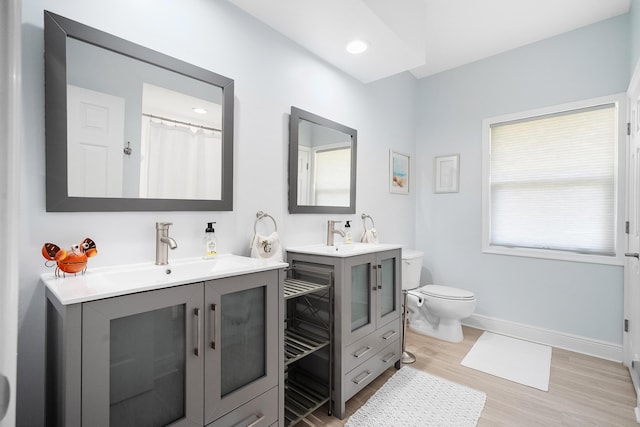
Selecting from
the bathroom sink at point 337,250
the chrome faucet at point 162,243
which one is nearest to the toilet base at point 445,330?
the bathroom sink at point 337,250

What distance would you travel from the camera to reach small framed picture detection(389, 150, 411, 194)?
10.2 ft

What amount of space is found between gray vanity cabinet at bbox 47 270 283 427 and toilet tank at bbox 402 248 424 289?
172cm

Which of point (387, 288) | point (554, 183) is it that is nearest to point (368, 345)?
point (387, 288)

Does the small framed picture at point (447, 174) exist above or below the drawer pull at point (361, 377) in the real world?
above

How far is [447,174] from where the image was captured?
132 inches

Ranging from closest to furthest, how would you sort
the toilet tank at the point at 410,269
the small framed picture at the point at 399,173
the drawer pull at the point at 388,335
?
the drawer pull at the point at 388,335 < the toilet tank at the point at 410,269 < the small framed picture at the point at 399,173

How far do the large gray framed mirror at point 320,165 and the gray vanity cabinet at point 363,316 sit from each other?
1.48 ft

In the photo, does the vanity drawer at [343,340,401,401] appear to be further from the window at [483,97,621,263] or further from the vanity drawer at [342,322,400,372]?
the window at [483,97,621,263]

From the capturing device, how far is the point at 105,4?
1.29 m

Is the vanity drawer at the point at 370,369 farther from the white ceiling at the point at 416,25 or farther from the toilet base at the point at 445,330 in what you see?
the white ceiling at the point at 416,25

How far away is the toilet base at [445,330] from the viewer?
9.21 ft

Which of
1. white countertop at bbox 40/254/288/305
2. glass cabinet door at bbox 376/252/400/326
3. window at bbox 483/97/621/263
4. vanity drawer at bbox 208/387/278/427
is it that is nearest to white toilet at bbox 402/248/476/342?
glass cabinet door at bbox 376/252/400/326

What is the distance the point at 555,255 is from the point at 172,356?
10.2 ft

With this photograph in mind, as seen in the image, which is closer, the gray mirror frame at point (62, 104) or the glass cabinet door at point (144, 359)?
the glass cabinet door at point (144, 359)
